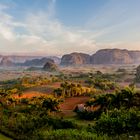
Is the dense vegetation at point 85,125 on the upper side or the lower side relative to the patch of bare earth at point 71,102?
upper

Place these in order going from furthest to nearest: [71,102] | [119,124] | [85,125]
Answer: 1. [71,102]
2. [85,125]
3. [119,124]

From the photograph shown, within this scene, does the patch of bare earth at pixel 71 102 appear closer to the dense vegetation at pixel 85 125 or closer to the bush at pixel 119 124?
the dense vegetation at pixel 85 125

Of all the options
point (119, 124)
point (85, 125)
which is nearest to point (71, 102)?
point (85, 125)

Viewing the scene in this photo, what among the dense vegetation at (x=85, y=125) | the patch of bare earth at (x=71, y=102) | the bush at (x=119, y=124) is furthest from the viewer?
the patch of bare earth at (x=71, y=102)

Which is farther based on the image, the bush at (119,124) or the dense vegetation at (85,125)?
the bush at (119,124)

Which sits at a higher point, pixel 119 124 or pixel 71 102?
pixel 119 124

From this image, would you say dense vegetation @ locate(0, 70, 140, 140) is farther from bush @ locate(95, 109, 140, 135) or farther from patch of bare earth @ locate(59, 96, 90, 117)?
patch of bare earth @ locate(59, 96, 90, 117)

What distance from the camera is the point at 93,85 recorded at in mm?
80375

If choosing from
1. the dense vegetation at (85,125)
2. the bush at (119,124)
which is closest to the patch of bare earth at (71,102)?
the dense vegetation at (85,125)

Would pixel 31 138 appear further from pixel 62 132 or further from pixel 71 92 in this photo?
pixel 71 92

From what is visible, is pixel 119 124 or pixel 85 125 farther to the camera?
pixel 85 125

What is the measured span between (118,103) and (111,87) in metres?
42.4

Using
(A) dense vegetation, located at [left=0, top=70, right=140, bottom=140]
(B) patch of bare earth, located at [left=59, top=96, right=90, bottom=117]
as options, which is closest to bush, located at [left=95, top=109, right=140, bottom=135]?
(A) dense vegetation, located at [left=0, top=70, right=140, bottom=140]

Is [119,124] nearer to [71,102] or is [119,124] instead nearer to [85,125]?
[85,125]
